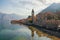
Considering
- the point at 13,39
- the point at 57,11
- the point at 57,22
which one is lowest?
the point at 13,39

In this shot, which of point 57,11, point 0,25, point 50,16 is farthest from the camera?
point 0,25

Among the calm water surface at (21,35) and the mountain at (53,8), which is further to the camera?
the mountain at (53,8)

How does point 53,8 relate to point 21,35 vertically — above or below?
above

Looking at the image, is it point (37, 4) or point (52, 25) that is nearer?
point (37, 4)

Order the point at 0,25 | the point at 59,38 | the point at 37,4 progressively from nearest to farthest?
1. the point at 59,38
2. the point at 37,4
3. the point at 0,25

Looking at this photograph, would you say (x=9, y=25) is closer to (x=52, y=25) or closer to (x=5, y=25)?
(x=5, y=25)

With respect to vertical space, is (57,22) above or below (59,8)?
below

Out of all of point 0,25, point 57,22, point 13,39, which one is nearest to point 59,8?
point 57,22

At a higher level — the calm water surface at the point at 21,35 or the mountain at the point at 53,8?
the mountain at the point at 53,8

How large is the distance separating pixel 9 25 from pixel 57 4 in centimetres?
300

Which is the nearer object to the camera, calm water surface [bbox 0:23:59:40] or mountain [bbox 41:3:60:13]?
calm water surface [bbox 0:23:59:40]

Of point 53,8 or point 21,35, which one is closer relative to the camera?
point 21,35

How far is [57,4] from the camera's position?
233 inches

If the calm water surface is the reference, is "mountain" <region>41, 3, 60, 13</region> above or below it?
above
